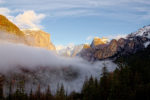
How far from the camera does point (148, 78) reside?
9581 centimetres

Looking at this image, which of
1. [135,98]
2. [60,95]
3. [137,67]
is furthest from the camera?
[60,95]

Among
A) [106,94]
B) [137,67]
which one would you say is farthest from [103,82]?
[137,67]

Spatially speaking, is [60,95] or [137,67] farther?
[60,95]

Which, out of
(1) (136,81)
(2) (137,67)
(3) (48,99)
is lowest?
(3) (48,99)

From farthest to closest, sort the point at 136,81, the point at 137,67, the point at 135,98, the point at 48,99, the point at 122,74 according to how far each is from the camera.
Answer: the point at 48,99 → the point at 137,67 → the point at 136,81 → the point at 122,74 → the point at 135,98

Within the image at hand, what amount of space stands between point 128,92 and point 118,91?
3465 mm

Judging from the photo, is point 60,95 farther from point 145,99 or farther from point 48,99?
point 145,99

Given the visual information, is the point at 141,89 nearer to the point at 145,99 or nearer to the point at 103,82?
the point at 145,99

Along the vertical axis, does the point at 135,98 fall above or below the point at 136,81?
below

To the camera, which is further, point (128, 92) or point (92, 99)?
point (92, 99)

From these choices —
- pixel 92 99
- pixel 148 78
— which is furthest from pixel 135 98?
pixel 148 78

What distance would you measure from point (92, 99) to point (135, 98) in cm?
1876

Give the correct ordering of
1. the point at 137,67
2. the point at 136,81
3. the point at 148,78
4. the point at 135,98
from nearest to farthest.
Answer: the point at 135,98
the point at 136,81
the point at 148,78
the point at 137,67

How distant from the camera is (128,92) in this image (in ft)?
229
